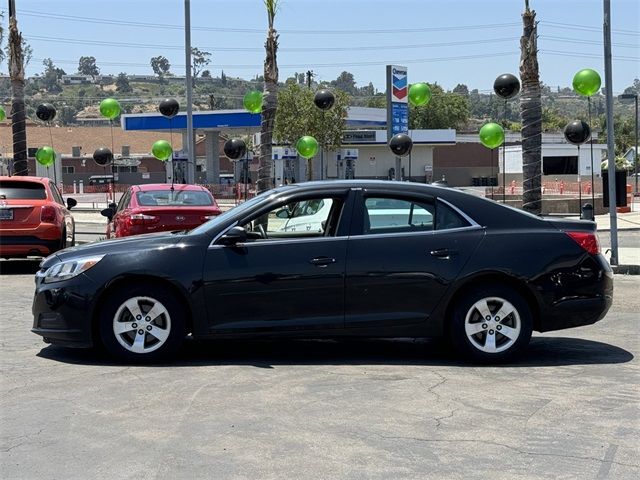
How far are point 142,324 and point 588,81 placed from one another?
16.3 meters

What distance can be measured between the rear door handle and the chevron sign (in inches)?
1045

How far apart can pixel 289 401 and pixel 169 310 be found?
62.6 inches

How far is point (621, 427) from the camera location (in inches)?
223

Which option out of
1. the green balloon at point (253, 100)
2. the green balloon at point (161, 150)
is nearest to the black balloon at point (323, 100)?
the green balloon at point (253, 100)

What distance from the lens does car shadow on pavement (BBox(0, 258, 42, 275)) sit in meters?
14.7

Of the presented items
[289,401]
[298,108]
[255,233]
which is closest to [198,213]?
[255,233]

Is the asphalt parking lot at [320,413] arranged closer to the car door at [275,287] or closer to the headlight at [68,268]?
the car door at [275,287]

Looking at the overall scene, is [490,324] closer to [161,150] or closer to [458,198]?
[458,198]

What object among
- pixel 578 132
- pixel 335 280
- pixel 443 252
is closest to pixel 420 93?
pixel 578 132

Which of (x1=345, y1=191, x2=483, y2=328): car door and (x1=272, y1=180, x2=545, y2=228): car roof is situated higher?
(x1=272, y1=180, x2=545, y2=228): car roof

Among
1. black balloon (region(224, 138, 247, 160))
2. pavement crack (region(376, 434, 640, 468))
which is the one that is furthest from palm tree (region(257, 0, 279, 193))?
pavement crack (region(376, 434, 640, 468))

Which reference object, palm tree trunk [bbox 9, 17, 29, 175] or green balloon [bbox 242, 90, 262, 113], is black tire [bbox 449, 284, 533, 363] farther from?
palm tree trunk [bbox 9, 17, 29, 175]

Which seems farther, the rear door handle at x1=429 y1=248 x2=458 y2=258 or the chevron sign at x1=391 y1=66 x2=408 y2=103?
the chevron sign at x1=391 y1=66 x2=408 y2=103

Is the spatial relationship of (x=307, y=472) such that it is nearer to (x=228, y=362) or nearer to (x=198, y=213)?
(x=228, y=362)
